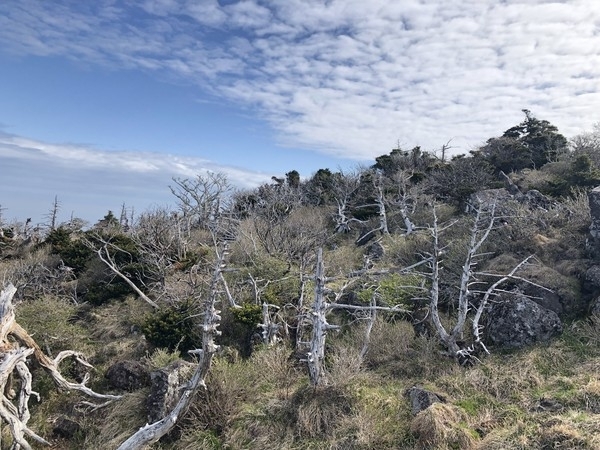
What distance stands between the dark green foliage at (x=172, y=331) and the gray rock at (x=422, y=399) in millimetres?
5869

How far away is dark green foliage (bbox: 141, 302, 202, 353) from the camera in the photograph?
37.3ft

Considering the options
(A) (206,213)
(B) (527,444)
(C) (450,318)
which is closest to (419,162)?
(A) (206,213)

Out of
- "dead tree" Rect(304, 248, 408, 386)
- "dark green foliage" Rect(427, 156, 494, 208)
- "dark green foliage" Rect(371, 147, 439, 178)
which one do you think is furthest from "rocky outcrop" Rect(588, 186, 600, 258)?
"dark green foliage" Rect(371, 147, 439, 178)

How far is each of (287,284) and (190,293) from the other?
2991mm

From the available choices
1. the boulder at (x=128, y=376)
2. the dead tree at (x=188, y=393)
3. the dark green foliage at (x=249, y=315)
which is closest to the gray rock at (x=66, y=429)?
the boulder at (x=128, y=376)

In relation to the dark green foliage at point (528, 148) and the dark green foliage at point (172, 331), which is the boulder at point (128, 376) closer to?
the dark green foliage at point (172, 331)

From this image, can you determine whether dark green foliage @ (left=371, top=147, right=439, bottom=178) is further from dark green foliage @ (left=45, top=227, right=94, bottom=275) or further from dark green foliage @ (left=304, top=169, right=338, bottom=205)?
dark green foliage @ (left=45, top=227, right=94, bottom=275)

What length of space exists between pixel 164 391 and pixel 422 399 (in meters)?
4.90

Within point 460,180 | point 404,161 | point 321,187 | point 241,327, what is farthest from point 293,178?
point 241,327

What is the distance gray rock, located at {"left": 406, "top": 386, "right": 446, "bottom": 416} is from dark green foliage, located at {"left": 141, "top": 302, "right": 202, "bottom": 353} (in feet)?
19.3

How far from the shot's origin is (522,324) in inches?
385

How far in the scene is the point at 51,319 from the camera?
39.3 ft

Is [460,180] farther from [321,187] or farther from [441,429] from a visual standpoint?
[441,429]

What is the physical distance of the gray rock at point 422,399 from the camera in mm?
7773
